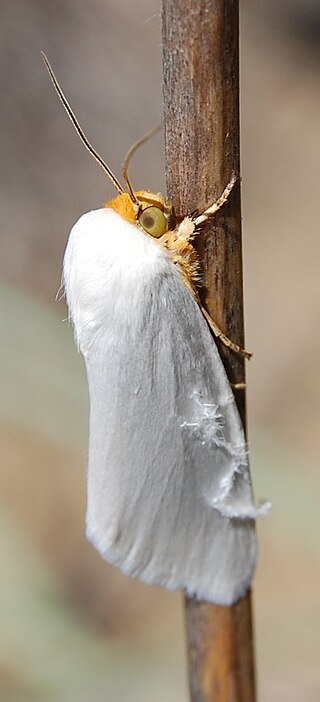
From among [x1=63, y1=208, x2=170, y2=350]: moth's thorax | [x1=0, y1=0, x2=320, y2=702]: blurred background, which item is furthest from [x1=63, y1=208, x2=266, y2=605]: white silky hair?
[x1=0, y1=0, x2=320, y2=702]: blurred background

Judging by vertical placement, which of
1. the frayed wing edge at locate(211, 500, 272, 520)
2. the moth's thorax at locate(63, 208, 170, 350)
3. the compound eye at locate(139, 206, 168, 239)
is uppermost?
the compound eye at locate(139, 206, 168, 239)

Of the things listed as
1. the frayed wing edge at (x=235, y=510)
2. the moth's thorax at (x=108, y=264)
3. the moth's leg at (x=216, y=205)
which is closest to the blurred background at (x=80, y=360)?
the frayed wing edge at (x=235, y=510)

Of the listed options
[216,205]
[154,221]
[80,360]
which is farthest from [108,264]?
[80,360]

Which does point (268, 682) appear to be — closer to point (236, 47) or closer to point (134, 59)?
point (236, 47)

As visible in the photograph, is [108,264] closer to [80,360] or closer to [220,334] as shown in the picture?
[220,334]

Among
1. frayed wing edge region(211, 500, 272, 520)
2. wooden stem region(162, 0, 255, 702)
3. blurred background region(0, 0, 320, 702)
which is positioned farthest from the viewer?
blurred background region(0, 0, 320, 702)

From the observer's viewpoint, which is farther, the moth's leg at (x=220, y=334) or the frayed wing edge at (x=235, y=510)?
the frayed wing edge at (x=235, y=510)

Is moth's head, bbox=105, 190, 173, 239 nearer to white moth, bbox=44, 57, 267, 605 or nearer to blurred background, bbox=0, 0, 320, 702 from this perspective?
white moth, bbox=44, 57, 267, 605

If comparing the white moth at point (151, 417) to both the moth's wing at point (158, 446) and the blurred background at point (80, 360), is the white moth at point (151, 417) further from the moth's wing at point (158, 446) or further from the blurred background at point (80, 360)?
the blurred background at point (80, 360)
